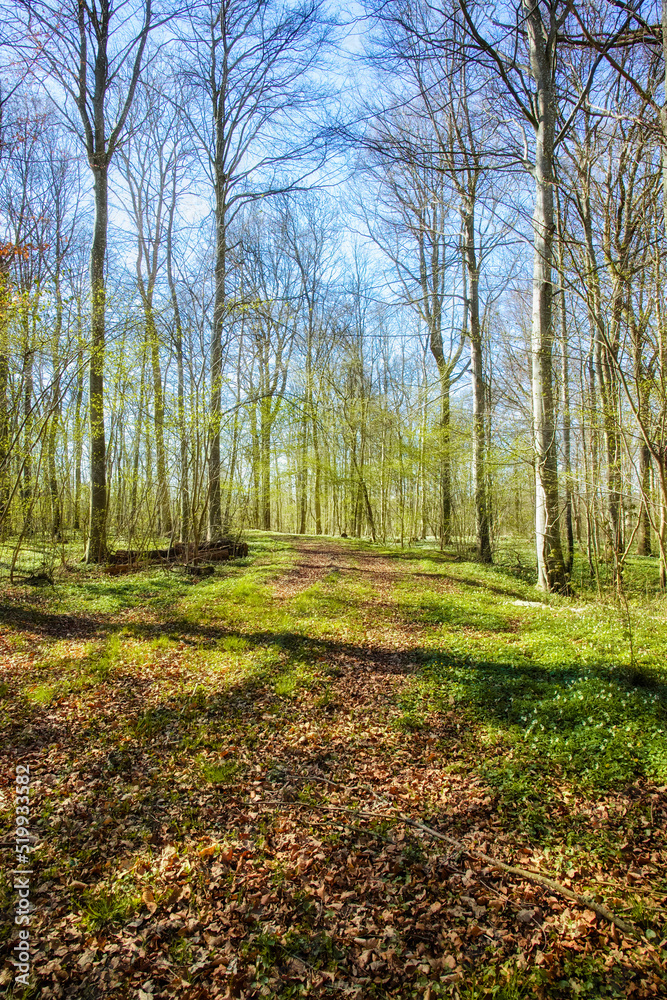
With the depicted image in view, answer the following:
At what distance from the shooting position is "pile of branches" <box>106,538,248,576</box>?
33.7 feet

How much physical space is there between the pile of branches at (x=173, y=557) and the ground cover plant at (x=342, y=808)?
4.24 metres

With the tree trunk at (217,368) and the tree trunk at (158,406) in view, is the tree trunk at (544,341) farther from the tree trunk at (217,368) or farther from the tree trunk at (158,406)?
the tree trunk at (158,406)

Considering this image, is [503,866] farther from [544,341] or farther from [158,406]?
[158,406]

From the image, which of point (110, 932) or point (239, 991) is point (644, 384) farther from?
point (110, 932)

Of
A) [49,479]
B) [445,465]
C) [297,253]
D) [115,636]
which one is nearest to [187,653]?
[115,636]

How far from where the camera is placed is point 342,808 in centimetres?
305

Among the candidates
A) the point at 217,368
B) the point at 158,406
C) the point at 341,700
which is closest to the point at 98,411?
the point at 158,406

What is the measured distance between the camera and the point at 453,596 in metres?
8.26

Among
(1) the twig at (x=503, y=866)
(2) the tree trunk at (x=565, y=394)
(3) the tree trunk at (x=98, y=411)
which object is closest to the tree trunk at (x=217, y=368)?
(3) the tree trunk at (x=98, y=411)

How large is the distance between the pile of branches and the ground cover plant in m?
4.24

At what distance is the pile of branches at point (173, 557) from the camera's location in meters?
10.3

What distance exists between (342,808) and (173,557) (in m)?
9.26

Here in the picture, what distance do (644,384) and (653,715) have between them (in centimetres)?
371

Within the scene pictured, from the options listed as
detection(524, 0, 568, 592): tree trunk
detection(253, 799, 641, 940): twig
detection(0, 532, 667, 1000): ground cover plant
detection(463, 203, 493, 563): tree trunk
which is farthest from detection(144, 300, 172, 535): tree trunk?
detection(253, 799, 641, 940): twig
